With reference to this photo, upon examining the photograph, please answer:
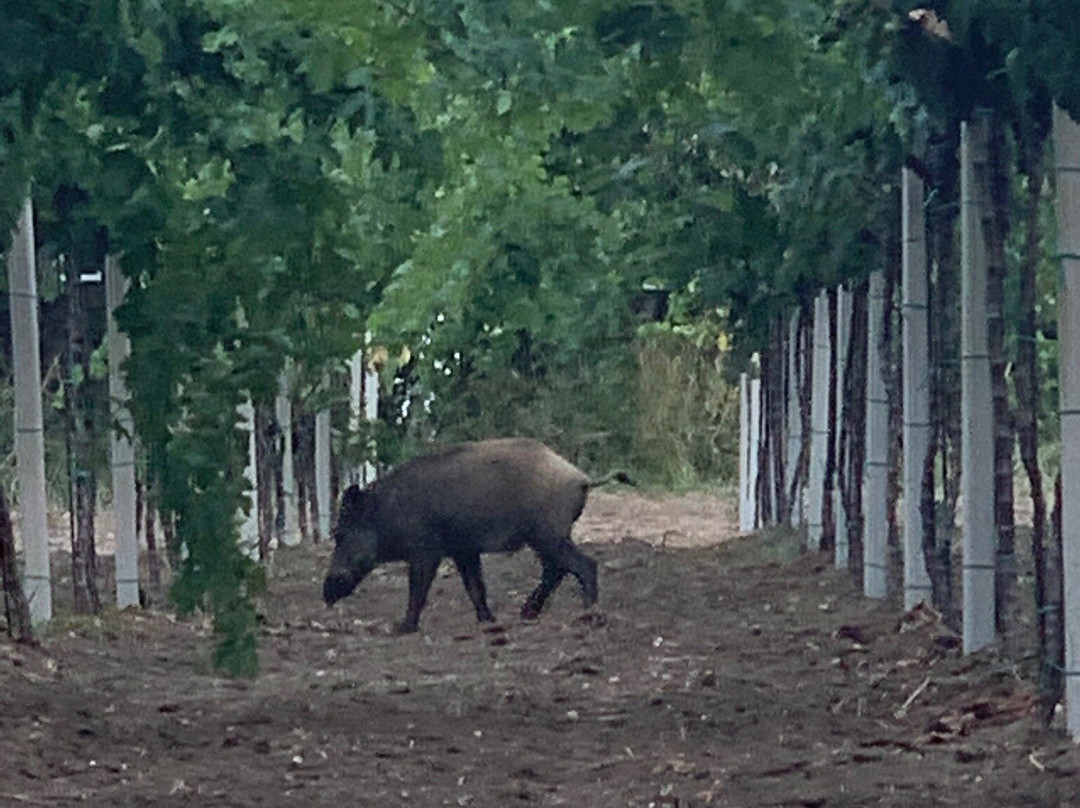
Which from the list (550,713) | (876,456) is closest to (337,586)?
(876,456)

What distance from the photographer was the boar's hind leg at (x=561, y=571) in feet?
47.7

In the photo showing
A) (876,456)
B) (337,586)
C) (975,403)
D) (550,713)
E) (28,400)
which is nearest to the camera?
(975,403)

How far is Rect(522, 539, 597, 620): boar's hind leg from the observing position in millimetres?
14539

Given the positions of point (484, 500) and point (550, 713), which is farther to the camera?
point (484, 500)

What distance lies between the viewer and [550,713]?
9828 mm

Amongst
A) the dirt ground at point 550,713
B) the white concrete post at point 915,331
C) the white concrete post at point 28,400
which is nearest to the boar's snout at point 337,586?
the dirt ground at point 550,713

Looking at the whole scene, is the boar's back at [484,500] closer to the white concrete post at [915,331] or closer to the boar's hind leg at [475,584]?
the boar's hind leg at [475,584]

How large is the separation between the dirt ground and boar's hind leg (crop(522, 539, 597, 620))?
171mm

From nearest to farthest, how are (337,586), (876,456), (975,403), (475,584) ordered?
(975,403) → (876,456) → (475,584) → (337,586)

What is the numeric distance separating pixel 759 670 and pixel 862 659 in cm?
44

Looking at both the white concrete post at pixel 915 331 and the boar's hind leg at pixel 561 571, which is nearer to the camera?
the white concrete post at pixel 915 331

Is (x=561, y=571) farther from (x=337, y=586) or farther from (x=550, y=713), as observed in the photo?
(x=550, y=713)

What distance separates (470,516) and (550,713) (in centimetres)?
492

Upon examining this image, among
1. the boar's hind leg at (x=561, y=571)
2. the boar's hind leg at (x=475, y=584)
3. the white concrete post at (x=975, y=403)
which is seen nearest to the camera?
the white concrete post at (x=975, y=403)
